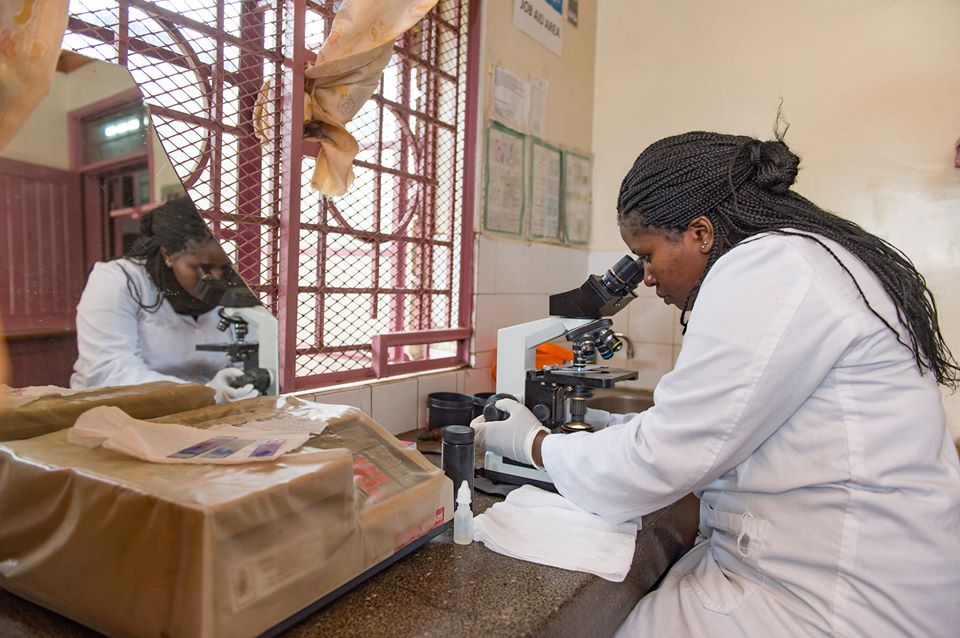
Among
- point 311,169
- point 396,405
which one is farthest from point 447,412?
point 311,169

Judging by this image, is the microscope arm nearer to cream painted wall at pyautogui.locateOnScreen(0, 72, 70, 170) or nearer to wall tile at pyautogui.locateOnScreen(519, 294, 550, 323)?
wall tile at pyautogui.locateOnScreen(519, 294, 550, 323)

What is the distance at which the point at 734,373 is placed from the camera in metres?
0.86

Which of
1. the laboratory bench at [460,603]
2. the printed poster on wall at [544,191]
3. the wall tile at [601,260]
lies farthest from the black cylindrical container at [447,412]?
the wall tile at [601,260]

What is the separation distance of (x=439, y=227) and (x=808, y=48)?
149cm

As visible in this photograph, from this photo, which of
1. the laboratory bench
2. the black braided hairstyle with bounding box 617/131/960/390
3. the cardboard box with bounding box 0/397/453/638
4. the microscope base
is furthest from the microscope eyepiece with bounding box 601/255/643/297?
the cardboard box with bounding box 0/397/453/638

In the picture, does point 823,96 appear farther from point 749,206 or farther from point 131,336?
point 131,336

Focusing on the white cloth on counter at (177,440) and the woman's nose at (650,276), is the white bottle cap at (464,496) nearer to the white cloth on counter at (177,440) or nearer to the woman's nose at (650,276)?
the white cloth on counter at (177,440)

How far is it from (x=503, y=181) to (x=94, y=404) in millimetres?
1441

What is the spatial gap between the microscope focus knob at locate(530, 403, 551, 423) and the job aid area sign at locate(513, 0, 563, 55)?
1.36 meters

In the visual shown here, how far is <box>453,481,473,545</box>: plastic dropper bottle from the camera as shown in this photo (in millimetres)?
974

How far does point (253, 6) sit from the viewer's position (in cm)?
132

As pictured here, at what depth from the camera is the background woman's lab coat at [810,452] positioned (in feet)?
2.71

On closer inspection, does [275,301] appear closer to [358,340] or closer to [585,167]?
[358,340]

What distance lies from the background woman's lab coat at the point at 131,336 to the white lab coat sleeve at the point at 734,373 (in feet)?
2.44
